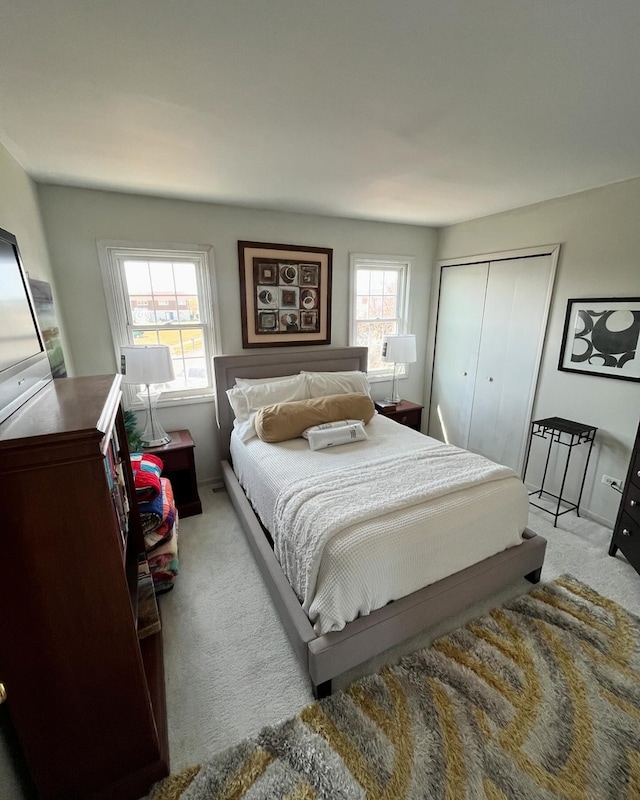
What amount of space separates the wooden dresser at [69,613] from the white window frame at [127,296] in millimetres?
1794

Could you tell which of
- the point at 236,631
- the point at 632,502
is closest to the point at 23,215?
the point at 236,631

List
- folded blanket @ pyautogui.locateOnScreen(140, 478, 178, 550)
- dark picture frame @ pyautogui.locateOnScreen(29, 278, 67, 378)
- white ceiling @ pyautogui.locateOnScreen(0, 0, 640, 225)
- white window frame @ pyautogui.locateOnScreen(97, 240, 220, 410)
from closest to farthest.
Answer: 1. white ceiling @ pyautogui.locateOnScreen(0, 0, 640, 225)
2. folded blanket @ pyautogui.locateOnScreen(140, 478, 178, 550)
3. dark picture frame @ pyautogui.locateOnScreen(29, 278, 67, 378)
4. white window frame @ pyautogui.locateOnScreen(97, 240, 220, 410)

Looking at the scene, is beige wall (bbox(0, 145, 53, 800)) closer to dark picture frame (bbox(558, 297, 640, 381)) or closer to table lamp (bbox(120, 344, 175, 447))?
table lamp (bbox(120, 344, 175, 447))

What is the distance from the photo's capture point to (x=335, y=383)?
311cm

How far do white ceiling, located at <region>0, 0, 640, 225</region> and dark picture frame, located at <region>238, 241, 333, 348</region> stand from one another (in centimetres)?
82

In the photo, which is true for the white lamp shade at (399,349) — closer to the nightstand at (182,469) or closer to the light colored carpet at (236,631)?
the light colored carpet at (236,631)

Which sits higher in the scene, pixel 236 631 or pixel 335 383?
pixel 335 383

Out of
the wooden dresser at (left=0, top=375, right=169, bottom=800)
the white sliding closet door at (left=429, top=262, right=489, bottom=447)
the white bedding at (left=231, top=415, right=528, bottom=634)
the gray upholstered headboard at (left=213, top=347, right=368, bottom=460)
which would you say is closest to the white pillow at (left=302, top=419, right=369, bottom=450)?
the white bedding at (left=231, top=415, right=528, bottom=634)

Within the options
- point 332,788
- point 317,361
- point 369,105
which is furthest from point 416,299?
point 332,788

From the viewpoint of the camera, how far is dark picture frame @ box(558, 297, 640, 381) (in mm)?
2352

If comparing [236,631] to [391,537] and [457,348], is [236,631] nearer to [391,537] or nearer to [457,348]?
[391,537]

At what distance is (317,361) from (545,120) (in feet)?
7.58

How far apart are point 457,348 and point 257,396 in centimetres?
231

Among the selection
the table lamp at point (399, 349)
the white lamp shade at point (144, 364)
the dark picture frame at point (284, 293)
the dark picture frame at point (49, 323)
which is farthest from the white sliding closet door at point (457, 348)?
the dark picture frame at point (49, 323)
